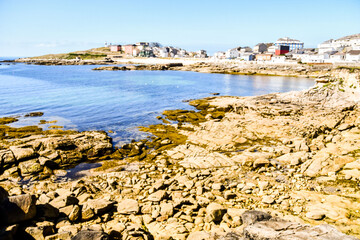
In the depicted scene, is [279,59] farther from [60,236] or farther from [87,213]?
[60,236]

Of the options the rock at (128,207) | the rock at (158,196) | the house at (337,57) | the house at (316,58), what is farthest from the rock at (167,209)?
the house at (316,58)

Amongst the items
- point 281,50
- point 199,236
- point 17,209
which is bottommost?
point 199,236

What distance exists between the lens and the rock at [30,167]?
18.6m

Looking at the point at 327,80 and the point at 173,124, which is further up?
the point at 327,80

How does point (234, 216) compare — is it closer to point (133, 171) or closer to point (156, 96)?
point (133, 171)

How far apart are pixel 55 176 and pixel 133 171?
6030mm

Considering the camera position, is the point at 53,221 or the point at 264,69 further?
the point at 264,69

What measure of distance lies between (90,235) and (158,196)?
4967mm

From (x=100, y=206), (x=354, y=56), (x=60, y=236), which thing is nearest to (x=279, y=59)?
(x=354, y=56)

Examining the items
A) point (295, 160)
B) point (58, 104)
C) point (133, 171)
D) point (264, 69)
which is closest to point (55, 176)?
point (133, 171)

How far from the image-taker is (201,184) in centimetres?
1588

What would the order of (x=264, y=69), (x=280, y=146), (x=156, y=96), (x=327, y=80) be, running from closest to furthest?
(x=280, y=146)
(x=327, y=80)
(x=156, y=96)
(x=264, y=69)

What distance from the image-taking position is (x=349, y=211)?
1188 centimetres

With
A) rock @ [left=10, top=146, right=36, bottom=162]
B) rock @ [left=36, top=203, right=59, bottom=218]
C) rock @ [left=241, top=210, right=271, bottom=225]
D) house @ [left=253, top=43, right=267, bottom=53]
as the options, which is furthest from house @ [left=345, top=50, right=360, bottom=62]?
rock @ [left=36, top=203, right=59, bottom=218]
